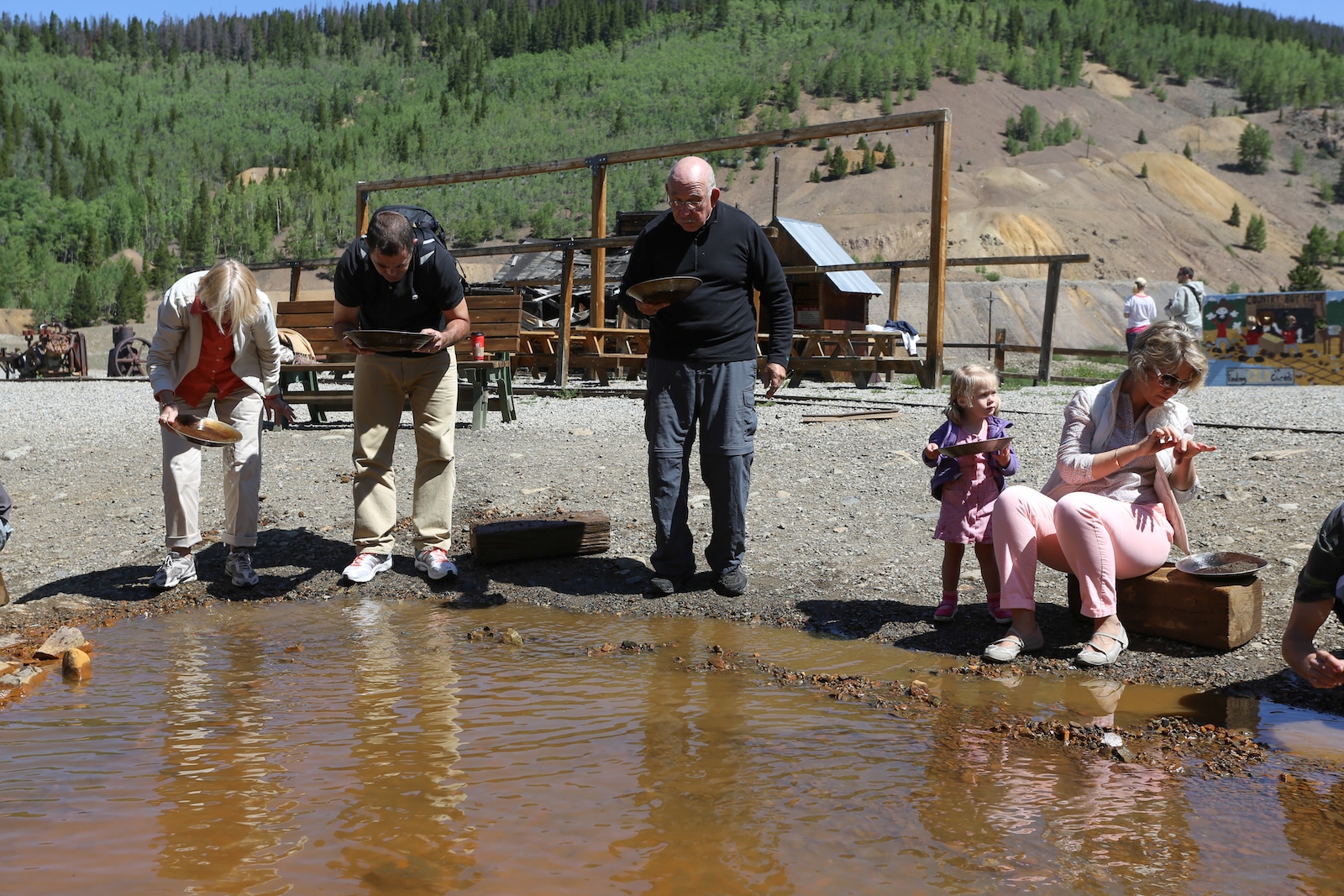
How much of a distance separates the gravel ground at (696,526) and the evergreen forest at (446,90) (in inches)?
1911

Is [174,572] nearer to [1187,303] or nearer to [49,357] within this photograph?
[1187,303]

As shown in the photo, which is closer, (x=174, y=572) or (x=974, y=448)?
(x=974, y=448)

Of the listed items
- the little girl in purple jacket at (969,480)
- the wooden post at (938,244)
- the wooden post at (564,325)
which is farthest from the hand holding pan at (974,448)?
the wooden post at (564,325)

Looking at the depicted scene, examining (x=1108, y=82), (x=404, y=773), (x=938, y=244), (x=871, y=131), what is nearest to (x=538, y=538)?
(x=404, y=773)

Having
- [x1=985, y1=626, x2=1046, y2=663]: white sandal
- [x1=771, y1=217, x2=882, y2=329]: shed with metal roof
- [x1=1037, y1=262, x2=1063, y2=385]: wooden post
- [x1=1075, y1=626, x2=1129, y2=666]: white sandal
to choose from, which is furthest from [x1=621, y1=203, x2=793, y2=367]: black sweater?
[x1=771, y1=217, x2=882, y2=329]: shed with metal roof

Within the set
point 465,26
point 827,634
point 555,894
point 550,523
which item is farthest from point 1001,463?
point 465,26

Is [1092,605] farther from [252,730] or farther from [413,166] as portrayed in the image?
[413,166]

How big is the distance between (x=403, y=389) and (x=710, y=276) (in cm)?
167

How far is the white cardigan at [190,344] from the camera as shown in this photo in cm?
536

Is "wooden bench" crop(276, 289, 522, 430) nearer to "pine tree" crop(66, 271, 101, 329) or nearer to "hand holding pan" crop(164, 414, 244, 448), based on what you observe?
"hand holding pan" crop(164, 414, 244, 448)

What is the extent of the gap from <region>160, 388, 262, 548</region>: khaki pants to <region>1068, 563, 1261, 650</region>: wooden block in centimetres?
380

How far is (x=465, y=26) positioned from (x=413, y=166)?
7241cm

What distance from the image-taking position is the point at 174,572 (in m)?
5.48

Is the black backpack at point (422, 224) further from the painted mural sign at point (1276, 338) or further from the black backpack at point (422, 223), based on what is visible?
the painted mural sign at point (1276, 338)
